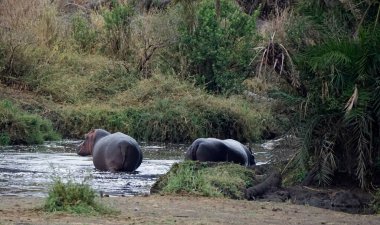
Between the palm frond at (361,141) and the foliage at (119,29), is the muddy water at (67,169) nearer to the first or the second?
the palm frond at (361,141)

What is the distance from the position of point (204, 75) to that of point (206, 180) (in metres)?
16.5

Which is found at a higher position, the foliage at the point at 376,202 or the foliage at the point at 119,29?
the foliage at the point at 119,29

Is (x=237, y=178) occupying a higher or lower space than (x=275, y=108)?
lower

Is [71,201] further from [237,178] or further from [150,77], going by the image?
[150,77]

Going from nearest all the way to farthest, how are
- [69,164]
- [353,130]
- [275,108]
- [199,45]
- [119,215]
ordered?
[119,215], [353,130], [275,108], [69,164], [199,45]

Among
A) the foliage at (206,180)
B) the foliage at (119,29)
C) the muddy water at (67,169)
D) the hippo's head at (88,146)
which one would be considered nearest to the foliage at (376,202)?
the foliage at (206,180)

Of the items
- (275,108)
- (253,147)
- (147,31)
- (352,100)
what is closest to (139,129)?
(253,147)

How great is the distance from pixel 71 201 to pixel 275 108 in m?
Answer: 5.15

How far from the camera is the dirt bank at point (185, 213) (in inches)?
426

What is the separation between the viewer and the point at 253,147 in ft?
87.5

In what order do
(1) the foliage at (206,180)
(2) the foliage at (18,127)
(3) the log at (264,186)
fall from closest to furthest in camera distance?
(1) the foliage at (206,180)
(3) the log at (264,186)
(2) the foliage at (18,127)

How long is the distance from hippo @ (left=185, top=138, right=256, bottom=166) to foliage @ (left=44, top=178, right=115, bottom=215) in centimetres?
794

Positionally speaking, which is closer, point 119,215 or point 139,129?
point 119,215

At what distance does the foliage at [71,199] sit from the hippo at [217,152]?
26.1ft
